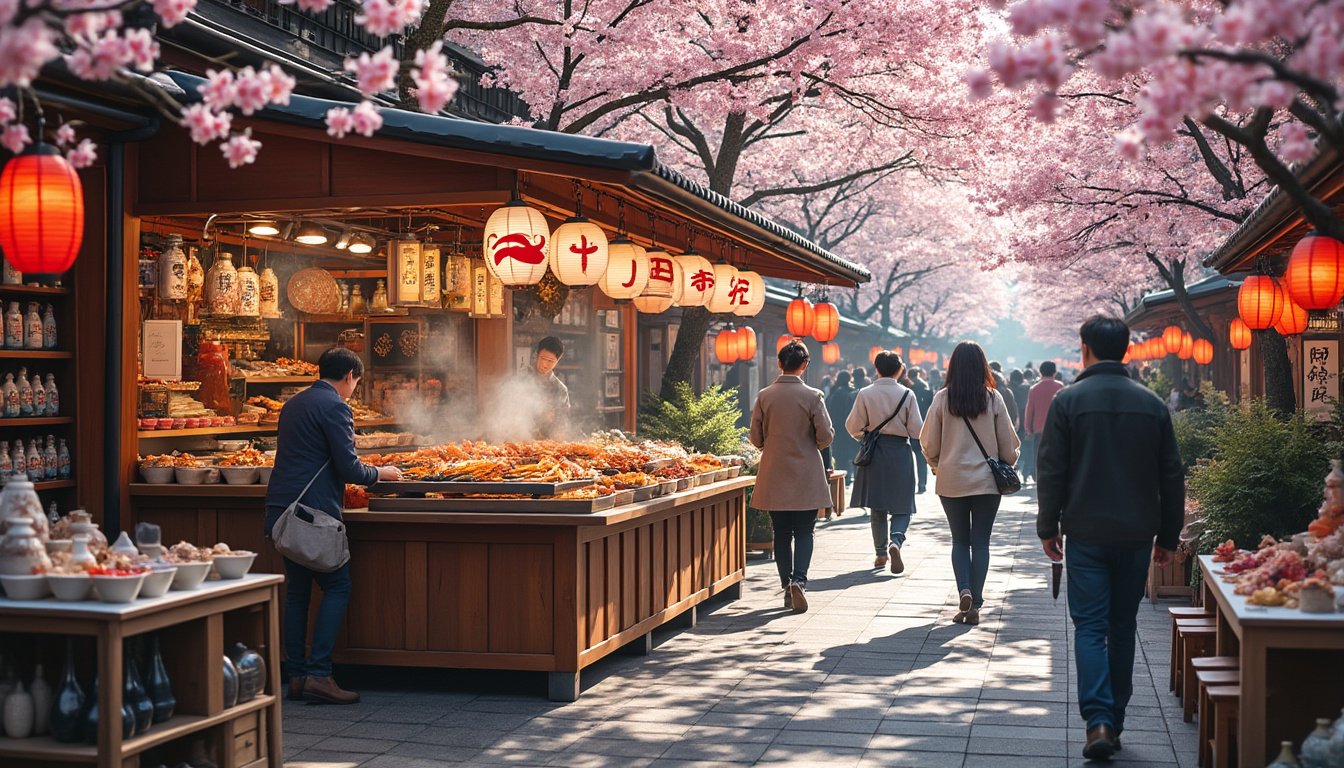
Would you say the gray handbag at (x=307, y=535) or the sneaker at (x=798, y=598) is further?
the sneaker at (x=798, y=598)

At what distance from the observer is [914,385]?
80.7 feet

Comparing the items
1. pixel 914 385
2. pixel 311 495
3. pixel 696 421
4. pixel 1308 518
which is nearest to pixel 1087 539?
pixel 1308 518

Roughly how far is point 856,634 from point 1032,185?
13.2 meters

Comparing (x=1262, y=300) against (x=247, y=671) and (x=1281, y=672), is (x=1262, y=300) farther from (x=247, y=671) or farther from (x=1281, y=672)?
(x=247, y=671)

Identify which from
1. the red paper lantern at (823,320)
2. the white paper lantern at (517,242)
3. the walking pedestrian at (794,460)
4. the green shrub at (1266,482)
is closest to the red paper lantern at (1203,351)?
the red paper lantern at (823,320)

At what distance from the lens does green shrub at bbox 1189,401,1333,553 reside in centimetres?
996

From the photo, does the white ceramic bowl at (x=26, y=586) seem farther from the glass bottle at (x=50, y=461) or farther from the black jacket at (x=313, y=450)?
the glass bottle at (x=50, y=461)

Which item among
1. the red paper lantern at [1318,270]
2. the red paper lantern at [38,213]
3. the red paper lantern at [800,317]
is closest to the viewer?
the red paper lantern at [38,213]

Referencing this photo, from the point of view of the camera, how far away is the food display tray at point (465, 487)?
28.3ft

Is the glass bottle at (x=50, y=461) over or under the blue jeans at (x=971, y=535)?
over

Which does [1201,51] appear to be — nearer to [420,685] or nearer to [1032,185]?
[420,685]

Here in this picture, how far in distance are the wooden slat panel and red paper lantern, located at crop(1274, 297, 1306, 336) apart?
305 inches

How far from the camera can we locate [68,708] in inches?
224

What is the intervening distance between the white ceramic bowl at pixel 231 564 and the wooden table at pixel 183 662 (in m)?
0.06
